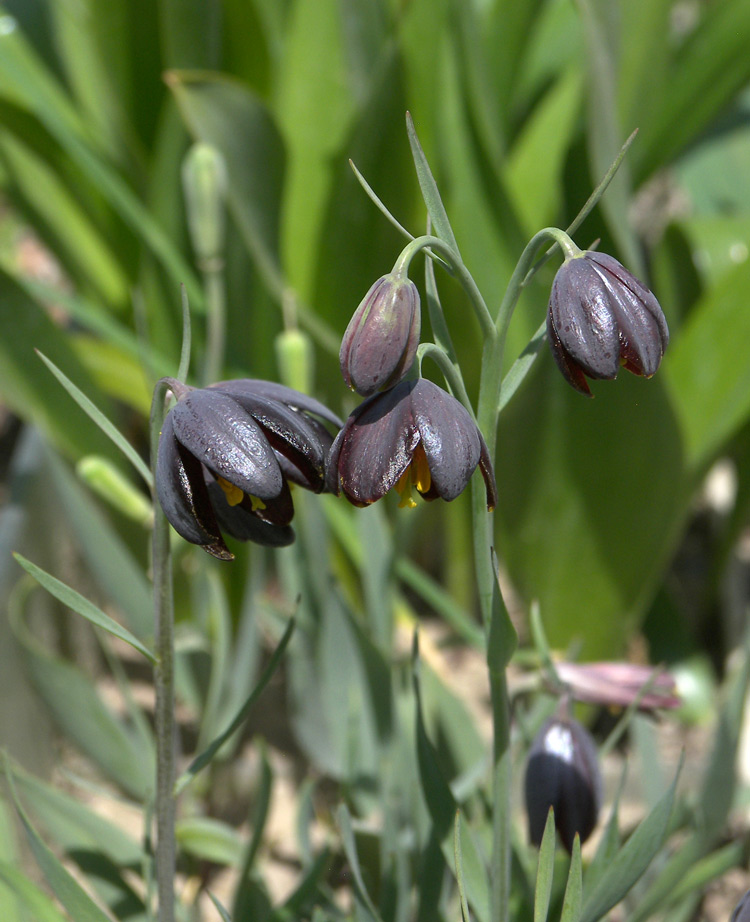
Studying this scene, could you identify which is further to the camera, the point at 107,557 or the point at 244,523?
the point at 107,557

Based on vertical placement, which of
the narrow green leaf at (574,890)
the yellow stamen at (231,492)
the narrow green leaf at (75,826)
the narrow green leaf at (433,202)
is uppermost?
the narrow green leaf at (433,202)

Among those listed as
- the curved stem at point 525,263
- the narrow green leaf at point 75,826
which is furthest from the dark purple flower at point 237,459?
the narrow green leaf at point 75,826

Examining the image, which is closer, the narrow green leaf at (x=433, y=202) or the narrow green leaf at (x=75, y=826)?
the narrow green leaf at (x=433, y=202)

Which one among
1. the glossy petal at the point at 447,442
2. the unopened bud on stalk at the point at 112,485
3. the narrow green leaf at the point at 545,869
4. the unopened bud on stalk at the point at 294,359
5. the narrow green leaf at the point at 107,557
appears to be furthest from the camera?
the narrow green leaf at the point at 107,557

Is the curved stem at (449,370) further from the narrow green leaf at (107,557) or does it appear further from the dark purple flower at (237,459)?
the narrow green leaf at (107,557)

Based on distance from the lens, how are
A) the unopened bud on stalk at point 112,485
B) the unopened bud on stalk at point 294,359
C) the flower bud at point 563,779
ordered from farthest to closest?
Answer: the unopened bud on stalk at point 294,359 → the unopened bud on stalk at point 112,485 → the flower bud at point 563,779

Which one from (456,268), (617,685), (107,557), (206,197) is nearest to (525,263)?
(456,268)

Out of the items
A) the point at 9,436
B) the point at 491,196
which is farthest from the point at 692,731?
the point at 9,436

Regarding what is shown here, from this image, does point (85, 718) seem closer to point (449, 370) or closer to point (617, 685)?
point (617, 685)
